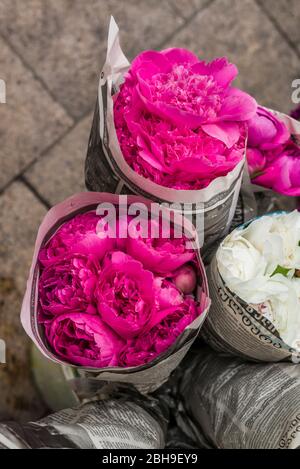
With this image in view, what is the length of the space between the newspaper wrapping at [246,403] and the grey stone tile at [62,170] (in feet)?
1.40

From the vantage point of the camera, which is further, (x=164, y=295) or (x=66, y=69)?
(x=66, y=69)

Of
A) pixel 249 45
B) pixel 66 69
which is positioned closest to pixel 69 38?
pixel 66 69

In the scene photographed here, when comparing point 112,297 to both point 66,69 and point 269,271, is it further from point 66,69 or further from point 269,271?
point 66,69

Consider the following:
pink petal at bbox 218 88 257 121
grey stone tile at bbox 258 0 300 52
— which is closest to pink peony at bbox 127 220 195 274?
pink petal at bbox 218 88 257 121

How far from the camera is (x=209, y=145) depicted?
405 millimetres

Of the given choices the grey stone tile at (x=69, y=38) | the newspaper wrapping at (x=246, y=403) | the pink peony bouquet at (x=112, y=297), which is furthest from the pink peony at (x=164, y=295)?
the grey stone tile at (x=69, y=38)

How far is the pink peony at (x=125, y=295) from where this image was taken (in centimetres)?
38

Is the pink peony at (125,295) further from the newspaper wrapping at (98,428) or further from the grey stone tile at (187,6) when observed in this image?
the grey stone tile at (187,6)

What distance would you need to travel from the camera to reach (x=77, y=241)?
1.32 ft

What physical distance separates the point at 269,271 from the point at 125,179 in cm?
14

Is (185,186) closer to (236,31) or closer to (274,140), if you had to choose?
(274,140)

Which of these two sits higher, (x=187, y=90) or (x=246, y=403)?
(x=187, y=90)

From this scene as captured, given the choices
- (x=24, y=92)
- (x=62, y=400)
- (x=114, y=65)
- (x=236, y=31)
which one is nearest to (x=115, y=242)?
(x=114, y=65)

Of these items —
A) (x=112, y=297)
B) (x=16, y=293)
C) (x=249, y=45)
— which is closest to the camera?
(x=112, y=297)
